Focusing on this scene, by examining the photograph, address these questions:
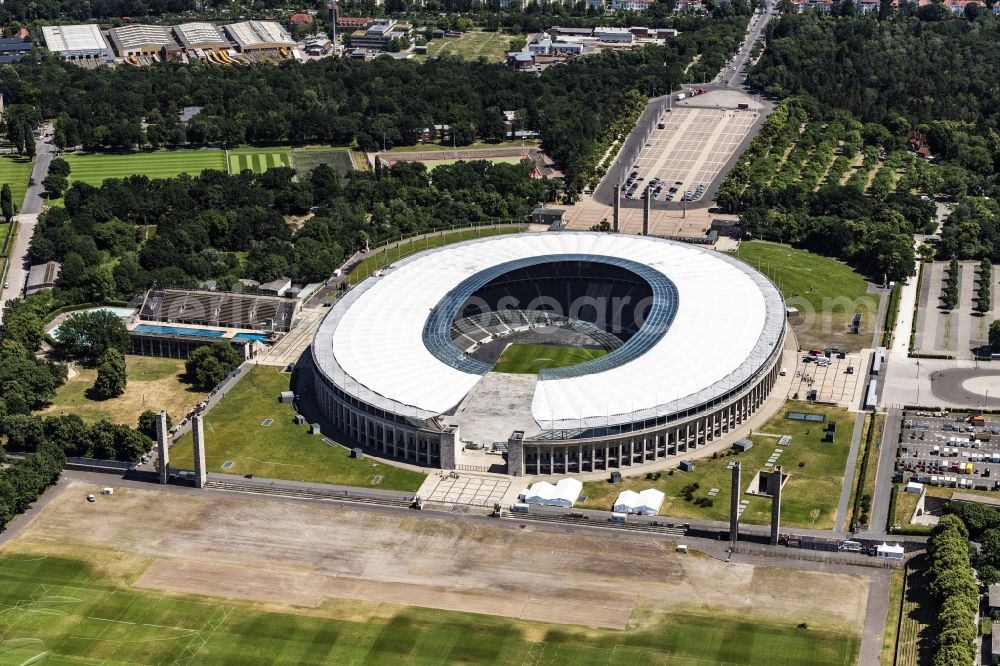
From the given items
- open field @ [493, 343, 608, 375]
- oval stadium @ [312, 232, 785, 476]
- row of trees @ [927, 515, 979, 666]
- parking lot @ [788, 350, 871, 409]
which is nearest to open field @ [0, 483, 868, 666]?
row of trees @ [927, 515, 979, 666]

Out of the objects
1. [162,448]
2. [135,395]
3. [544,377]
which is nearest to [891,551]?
[544,377]

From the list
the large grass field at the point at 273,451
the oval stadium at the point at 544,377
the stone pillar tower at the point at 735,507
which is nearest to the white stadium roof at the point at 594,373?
the oval stadium at the point at 544,377

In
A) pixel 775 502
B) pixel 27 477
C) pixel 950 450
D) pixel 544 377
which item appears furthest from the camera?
pixel 544 377

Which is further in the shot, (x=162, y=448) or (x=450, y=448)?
(x=450, y=448)

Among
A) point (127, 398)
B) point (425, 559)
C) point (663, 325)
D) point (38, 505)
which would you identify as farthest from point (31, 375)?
point (663, 325)

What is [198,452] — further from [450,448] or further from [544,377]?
[544,377]

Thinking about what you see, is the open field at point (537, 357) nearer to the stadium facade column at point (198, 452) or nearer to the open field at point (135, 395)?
the open field at point (135, 395)
